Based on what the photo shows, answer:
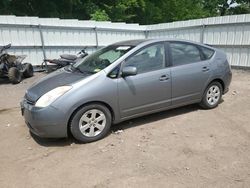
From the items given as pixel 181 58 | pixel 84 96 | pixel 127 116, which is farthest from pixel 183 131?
pixel 84 96

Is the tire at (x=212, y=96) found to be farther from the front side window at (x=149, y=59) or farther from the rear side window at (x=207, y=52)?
the front side window at (x=149, y=59)

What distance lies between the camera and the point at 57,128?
4.68 meters

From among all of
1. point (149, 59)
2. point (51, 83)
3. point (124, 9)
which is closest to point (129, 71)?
point (149, 59)

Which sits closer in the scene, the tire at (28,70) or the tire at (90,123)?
the tire at (90,123)

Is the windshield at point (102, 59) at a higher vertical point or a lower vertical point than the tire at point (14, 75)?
higher

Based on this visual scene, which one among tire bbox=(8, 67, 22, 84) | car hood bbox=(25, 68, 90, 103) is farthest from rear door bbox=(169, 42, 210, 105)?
tire bbox=(8, 67, 22, 84)

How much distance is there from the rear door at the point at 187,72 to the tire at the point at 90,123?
1496mm

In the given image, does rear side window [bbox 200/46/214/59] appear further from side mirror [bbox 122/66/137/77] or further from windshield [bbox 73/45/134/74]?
side mirror [bbox 122/66/137/77]

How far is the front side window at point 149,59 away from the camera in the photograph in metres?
5.30

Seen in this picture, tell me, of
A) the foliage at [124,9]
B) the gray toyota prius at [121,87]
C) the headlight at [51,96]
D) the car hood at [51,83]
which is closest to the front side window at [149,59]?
the gray toyota prius at [121,87]

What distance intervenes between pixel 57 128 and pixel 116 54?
5.65 feet

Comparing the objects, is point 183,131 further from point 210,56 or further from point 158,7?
point 158,7

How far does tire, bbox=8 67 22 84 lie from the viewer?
33.9ft

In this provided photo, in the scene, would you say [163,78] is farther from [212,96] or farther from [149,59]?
[212,96]
